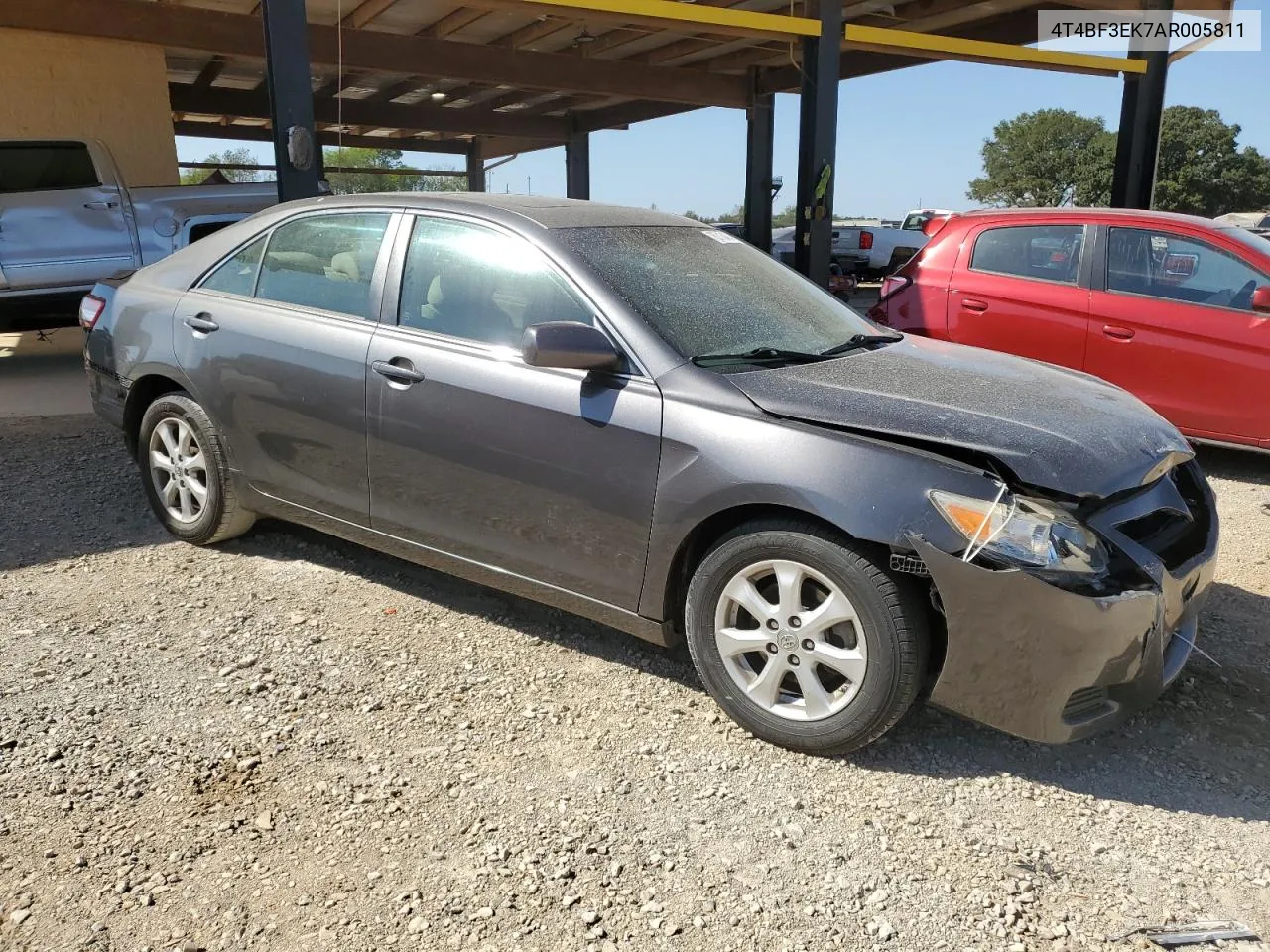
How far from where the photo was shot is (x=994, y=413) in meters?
2.97

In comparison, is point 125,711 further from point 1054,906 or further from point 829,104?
point 829,104

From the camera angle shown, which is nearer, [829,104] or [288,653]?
[288,653]

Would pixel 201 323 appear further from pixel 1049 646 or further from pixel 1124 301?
pixel 1124 301

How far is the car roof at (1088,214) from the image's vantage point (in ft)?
20.4

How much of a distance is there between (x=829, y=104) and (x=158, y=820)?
874cm

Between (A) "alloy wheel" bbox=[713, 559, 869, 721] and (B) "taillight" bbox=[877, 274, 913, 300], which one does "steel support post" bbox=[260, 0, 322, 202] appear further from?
(A) "alloy wheel" bbox=[713, 559, 869, 721]

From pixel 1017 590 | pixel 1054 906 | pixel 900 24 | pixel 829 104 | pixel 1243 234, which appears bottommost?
pixel 1054 906

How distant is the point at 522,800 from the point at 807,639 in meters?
0.93

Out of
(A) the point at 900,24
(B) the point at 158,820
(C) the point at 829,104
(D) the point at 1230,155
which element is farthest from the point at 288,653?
(D) the point at 1230,155

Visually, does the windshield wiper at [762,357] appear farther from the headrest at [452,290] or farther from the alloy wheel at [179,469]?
the alloy wheel at [179,469]

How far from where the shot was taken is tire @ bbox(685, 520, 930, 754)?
2727 mm

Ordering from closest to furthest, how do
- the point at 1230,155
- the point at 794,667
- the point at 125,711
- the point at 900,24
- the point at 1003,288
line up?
the point at 794,667 < the point at 125,711 < the point at 1003,288 < the point at 900,24 < the point at 1230,155

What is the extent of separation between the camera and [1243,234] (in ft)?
20.2

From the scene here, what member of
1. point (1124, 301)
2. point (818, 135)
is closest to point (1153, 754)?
point (1124, 301)
